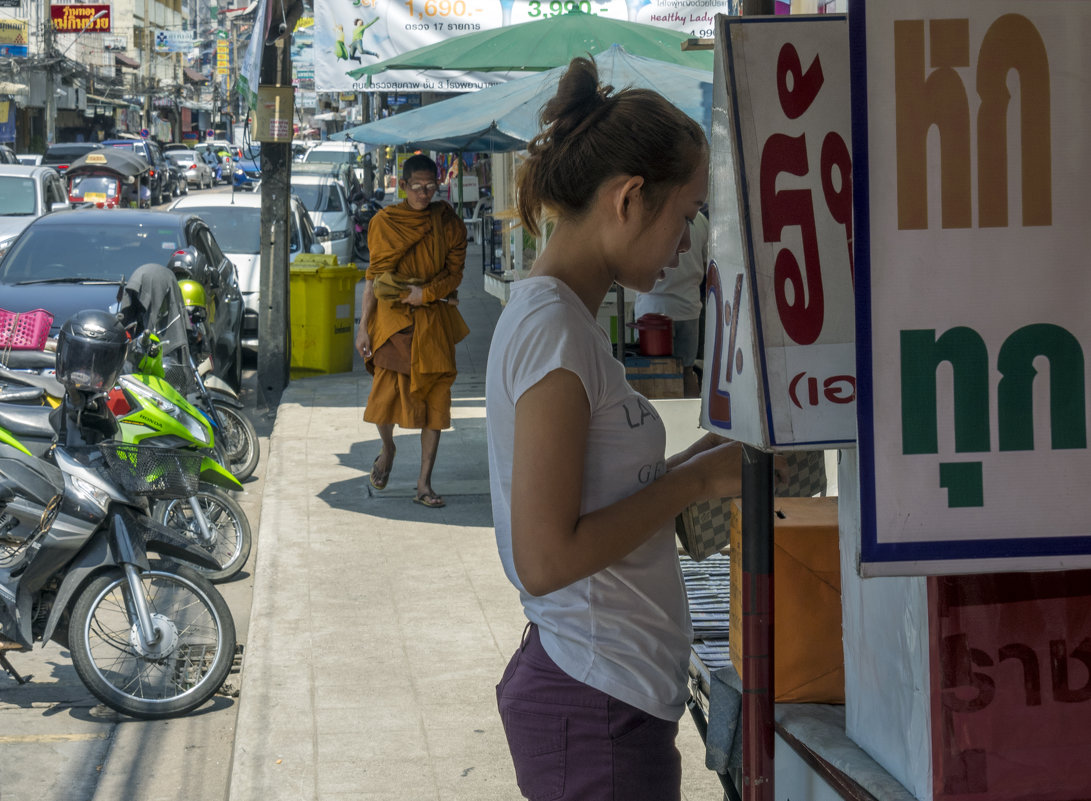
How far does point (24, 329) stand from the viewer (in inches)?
273

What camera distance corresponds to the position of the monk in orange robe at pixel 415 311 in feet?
23.4

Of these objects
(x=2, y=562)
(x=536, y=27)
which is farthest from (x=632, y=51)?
(x=2, y=562)

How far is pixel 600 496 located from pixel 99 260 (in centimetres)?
879

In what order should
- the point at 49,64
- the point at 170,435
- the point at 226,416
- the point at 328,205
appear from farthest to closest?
the point at 49,64
the point at 328,205
the point at 226,416
the point at 170,435

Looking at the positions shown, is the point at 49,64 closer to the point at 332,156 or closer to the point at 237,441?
the point at 332,156

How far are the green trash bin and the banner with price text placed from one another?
1.63 metres

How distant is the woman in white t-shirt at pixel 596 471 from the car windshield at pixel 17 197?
1508cm

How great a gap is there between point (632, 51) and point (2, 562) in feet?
15.8

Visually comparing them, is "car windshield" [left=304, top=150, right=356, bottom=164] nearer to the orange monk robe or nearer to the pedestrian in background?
the pedestrian in background

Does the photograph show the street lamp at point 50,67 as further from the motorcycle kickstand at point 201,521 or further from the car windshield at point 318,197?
the motorcycle kickstand at point 201,521

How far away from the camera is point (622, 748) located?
6.01 ft

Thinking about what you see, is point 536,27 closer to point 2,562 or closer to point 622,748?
point 2,562

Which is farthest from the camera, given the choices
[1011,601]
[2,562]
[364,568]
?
[364,568]

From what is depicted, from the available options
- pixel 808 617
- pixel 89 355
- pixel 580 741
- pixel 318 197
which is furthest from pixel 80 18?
pixel 580 741
